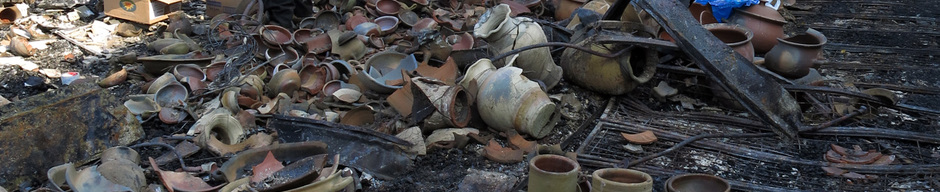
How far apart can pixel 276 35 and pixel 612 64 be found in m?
2.64

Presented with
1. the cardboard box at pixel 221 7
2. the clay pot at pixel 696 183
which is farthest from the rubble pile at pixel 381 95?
the cardboard box at pixel 221 7

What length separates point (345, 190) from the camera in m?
3.54

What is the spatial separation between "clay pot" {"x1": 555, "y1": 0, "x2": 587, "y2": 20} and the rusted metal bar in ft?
7.91

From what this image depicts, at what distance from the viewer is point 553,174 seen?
312cm

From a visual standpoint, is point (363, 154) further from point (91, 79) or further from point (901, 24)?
point (901, 24)

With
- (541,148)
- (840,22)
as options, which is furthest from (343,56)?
(840,22)

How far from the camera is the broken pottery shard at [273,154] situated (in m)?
3.75

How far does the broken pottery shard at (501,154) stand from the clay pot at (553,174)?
0.72m

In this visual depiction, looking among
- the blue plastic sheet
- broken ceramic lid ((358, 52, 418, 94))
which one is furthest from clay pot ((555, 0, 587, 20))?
broken ceramic lid ((358, 52, 418, 94))

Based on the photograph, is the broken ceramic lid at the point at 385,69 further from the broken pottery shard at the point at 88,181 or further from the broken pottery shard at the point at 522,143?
the broken pottery shard at the point at 88,181

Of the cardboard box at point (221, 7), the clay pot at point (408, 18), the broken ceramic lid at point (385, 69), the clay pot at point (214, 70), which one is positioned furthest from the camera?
the cardboard box at point (221, 7)

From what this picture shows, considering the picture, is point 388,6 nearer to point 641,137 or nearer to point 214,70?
point 214,70

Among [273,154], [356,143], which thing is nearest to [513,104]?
[356,143]

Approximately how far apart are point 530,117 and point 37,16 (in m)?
5.12
